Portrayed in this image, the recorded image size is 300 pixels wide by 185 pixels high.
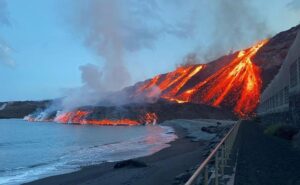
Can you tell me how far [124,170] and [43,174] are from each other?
5767 millimetres

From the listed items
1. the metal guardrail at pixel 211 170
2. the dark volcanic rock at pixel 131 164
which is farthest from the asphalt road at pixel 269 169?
the dark volcanic rock at pixel 131 164

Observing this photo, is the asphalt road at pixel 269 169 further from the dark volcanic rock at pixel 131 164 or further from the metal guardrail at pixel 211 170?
the dark volcanic rock at pixel 131 164

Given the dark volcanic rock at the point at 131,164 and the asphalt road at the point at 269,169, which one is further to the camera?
the dark volcanic rock at the point at 131,164

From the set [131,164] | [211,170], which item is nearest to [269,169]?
[211,170]

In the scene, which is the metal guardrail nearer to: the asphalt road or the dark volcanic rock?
the asphalt road

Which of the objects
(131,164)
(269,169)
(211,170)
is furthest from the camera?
(131,164)

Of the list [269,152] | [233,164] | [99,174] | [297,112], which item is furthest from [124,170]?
[297,112]

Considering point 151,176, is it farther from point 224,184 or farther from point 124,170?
point 224,184

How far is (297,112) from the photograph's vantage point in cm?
3316

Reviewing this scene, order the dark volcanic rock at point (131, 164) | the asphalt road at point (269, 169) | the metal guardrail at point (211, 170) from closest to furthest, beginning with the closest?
the metal guardrail at point (211, 170), the asphalt road at point (269, 169), the dark volcanic rock at point (131, 164)

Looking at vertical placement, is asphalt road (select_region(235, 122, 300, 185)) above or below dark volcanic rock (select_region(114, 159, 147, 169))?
above

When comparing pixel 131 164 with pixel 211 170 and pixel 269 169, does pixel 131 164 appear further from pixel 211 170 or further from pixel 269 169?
pixel 211 170

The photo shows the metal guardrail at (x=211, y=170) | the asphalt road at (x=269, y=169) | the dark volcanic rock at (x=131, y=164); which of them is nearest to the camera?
the metal guardrail at (x=211, y=170)

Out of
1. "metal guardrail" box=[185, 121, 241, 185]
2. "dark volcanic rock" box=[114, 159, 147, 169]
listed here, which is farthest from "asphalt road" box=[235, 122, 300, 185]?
"dark volcanic rock" box=[114, 159, 147, 169]
